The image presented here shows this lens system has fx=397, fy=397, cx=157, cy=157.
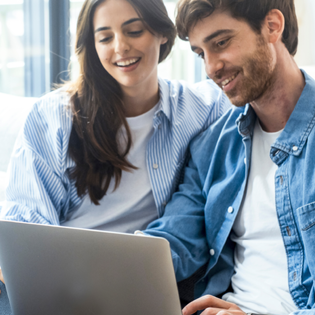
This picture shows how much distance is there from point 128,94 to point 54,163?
0.34 m

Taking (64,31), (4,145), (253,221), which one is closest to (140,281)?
(253,221)

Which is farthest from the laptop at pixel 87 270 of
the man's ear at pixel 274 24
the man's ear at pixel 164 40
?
the man's ear at pixel 164 40

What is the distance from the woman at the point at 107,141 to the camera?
1.22 meters

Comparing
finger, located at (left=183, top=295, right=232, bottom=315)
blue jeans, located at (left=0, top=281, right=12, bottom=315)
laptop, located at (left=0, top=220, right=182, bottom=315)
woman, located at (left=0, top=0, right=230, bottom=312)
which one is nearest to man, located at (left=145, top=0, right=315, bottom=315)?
finger, located at (left=183, top=295, right=232, bottom=315)

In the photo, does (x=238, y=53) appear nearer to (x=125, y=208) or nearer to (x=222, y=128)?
(x=222, y=128)

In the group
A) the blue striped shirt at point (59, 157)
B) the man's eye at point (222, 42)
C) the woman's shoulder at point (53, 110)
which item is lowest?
the blue striped shirt at point (59, 157)

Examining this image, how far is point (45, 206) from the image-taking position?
3.95ft

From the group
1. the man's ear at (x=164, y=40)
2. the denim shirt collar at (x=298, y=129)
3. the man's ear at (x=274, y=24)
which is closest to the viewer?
the denim shirt collar at (x=298, y=129)

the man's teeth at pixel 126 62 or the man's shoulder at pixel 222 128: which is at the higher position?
the man's teeth at pixel 126 62

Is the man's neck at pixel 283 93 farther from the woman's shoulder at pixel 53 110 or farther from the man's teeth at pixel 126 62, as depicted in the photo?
the woman's shoulder at pixel 53 110

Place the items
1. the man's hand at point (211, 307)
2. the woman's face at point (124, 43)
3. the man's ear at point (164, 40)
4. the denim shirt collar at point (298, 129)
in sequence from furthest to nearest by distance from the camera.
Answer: the man's ear at point (164, 40) → the woman's face at point (124, 43) → the denim shirt collar at point (298, 129) → the man's hand at point (211, 307)

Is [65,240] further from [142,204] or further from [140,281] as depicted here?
[142,204]

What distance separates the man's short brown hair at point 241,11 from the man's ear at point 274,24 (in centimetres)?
1

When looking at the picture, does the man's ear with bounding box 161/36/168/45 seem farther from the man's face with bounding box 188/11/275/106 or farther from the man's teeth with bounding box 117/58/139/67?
the man's face with bounding box 188/11/275/106
